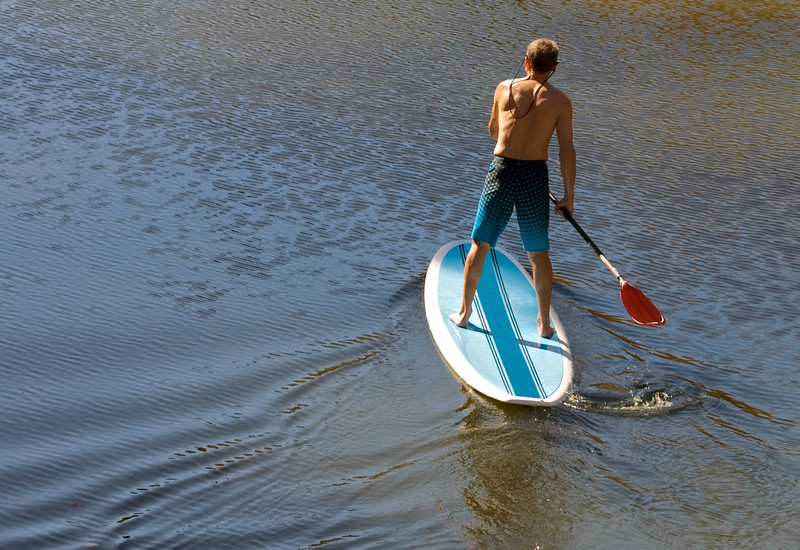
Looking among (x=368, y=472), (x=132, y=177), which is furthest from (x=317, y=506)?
(x=132, y=177)

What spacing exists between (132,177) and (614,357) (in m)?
4.09

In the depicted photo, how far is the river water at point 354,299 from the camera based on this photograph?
3.91m

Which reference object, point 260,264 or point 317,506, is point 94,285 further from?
point 317,506

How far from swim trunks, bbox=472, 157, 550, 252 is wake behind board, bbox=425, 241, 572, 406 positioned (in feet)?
1.78

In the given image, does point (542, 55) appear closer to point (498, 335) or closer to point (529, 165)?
point (529, 165)

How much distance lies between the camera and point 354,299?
5.77 m

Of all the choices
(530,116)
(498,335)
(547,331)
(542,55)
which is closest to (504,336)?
(498,335)

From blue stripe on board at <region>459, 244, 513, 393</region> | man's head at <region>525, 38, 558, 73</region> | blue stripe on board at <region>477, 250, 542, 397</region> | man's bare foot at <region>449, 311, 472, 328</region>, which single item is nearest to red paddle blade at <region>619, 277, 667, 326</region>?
blue stripe on board at <region>477, 250, 542, 397</region>

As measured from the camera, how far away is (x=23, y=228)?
632 centimetres

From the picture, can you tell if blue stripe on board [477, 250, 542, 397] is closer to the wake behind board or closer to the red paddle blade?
the wake behind board

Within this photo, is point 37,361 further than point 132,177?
No

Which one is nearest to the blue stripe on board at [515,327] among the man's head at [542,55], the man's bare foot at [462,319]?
the man's bare foot at [462,319]

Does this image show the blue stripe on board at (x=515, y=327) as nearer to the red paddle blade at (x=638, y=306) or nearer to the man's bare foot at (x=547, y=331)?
the man's bare foot at (x=547, y=331)

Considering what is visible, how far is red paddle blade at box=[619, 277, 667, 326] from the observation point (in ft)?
16.8
